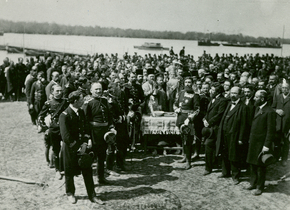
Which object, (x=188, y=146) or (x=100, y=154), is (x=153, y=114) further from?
(x=100, y=154)

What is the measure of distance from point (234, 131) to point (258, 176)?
102 centimetres

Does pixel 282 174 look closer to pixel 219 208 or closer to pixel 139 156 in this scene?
pixel 219 208

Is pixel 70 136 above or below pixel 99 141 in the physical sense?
above

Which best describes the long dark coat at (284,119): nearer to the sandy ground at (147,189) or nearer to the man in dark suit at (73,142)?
the sandy ground at (147,189)

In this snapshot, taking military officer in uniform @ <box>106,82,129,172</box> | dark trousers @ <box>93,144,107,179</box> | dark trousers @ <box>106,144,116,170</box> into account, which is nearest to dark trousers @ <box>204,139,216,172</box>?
military officer in uniform @ <box>106,82,129,172</box>

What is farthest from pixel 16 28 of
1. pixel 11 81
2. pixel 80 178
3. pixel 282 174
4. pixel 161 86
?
pixel 282 174

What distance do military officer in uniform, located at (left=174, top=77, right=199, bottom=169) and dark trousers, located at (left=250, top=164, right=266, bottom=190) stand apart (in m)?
1.69

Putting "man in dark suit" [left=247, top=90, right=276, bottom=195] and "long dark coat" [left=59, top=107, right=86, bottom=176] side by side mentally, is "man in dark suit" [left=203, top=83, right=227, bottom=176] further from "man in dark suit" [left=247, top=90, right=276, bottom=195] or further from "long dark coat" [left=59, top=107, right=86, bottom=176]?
"long dark coat" [left=59, top=107, right=86, bottom=176]

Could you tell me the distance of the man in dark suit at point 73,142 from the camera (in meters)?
5.23

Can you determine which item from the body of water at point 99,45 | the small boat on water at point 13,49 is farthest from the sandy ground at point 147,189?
the body of water at point 99,45

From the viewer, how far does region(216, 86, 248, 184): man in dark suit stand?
253 inches

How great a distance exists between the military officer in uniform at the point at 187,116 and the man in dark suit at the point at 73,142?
290 cm

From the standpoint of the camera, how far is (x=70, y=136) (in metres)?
5.25

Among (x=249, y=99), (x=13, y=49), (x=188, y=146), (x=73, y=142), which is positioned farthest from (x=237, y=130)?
(x=13, y=49)
